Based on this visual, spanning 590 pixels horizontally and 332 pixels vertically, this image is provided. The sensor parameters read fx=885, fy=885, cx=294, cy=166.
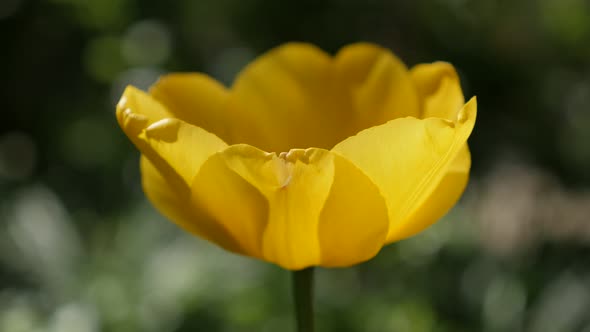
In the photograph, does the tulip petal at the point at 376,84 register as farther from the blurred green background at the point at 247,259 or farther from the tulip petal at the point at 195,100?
the blurred green background at the point at 247,259

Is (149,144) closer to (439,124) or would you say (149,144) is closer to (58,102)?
(439,124)

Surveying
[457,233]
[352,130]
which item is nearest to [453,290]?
[457,233]

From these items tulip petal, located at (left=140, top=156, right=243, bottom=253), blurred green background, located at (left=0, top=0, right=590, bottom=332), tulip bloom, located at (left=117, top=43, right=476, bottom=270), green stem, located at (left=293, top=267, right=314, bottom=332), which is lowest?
blurred green background, located at (left=0, top=0, right=590, bottom=332)

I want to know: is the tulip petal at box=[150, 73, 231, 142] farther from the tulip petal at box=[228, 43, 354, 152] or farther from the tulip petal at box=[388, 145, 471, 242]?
the tulip petal at box=[388, 145, 471, 242]

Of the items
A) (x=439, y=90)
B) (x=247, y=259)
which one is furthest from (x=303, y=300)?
(x=247, y=259)

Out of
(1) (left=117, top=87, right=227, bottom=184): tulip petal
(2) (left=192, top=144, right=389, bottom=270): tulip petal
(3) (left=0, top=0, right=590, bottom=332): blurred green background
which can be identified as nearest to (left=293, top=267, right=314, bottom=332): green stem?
(2) (left=192, top=144, right=389, bottom=270): tulip petal
